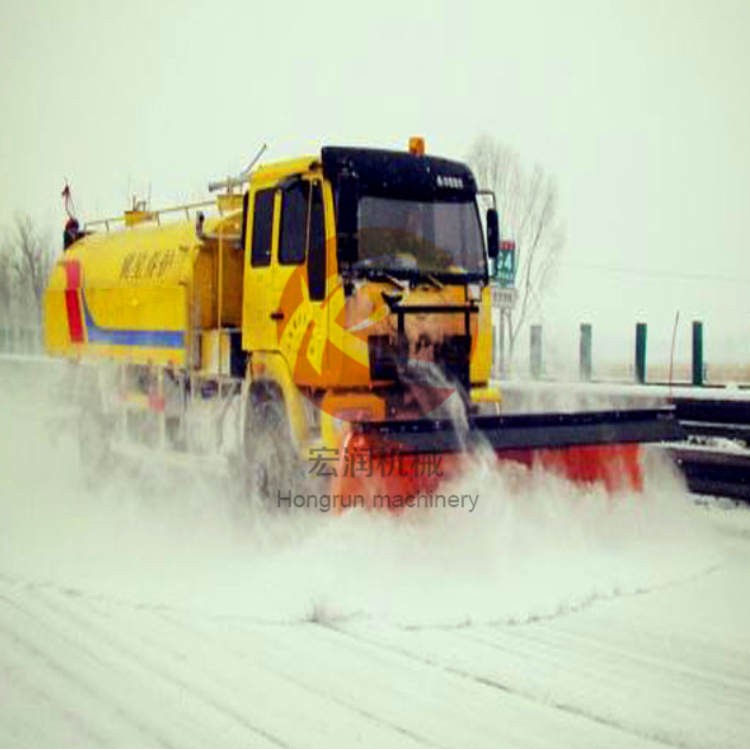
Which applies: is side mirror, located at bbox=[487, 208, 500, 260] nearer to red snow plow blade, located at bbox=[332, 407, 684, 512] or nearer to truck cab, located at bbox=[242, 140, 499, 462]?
truck cab, located at bbox=[242, 140, 499, 462]

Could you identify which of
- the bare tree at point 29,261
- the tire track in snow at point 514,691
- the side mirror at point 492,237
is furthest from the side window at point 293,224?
the bare tree at point 29,261

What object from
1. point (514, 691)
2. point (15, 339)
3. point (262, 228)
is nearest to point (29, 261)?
point (15, 339)

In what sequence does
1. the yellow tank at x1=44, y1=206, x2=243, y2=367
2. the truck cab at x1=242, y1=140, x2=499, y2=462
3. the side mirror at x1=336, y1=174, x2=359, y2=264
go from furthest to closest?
1. the yellow tank at x1=44, y1=206, x2=243, y2=367
2. the truck cab at x1=242, y1=140, x2=499, y2=462
3. the side mirror at x1=336, y1=174, x2=359, y2=264

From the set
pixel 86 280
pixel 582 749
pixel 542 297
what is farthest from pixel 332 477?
pixel 542 297

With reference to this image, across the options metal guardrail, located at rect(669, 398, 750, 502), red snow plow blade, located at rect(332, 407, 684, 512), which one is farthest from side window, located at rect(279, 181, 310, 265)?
metal guardrail, located at rect(669, 398, 750, 502)

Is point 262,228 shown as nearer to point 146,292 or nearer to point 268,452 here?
point 268,452

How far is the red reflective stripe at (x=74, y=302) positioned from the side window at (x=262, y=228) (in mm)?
4230

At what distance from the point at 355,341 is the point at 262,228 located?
1.45 meters

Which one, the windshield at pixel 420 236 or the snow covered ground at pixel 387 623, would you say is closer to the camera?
the snow covered ground at pixel 387 623

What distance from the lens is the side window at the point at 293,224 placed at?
7207mm

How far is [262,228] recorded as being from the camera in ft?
25.4

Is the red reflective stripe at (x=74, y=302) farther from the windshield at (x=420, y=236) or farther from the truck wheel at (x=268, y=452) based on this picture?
the windshield at (x=420, y=236)

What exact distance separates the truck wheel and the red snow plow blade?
1.09m

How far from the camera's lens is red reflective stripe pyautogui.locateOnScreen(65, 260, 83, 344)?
448 inches
